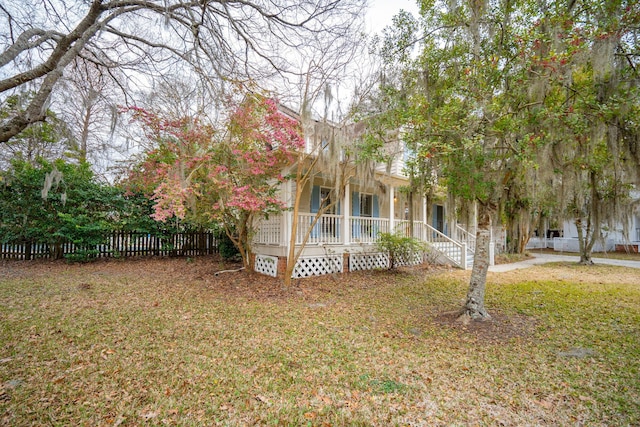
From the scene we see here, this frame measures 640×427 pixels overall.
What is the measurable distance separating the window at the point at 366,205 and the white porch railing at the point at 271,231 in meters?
4.50

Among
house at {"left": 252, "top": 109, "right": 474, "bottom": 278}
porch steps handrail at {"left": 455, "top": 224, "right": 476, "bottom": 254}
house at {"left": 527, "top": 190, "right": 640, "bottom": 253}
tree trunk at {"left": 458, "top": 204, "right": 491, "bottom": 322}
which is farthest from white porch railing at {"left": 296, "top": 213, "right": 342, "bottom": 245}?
house at {"left": 527, "top": 190, "right": 640, "bottom": 253}

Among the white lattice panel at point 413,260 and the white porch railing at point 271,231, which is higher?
the white porch railing at point 271,231

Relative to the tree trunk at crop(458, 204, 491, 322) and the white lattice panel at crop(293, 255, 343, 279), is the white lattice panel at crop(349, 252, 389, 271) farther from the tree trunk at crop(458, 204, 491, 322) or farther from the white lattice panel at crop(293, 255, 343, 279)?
the tree trunk at crop(458, 204, 491, 322)

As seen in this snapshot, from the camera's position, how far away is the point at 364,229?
1064cm

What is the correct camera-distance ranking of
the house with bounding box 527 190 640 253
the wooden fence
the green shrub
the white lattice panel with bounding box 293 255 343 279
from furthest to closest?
the house with bounding box 527 190 640 253 < the wooden fence < the green shrub < the white lattice panel with bounding box 293 255 343 279

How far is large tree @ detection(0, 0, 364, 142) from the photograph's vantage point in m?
4.94

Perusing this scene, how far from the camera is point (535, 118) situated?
4492mm

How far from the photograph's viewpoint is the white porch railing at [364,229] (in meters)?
10.1

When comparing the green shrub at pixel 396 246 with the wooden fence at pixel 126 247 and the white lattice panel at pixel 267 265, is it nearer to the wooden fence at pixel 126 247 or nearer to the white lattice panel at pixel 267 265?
the white lattice panel at pixel 267 265

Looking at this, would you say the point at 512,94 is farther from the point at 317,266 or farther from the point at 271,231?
the point at 271,231

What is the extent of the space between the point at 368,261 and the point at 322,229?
2.32m

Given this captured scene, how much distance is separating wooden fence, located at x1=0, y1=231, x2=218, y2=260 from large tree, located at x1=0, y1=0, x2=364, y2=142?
621 centimetres

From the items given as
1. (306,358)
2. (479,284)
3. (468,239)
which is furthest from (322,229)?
(468,239)

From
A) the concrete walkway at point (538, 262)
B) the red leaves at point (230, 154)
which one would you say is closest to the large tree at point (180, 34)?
the red leaves at point (230, 154)
